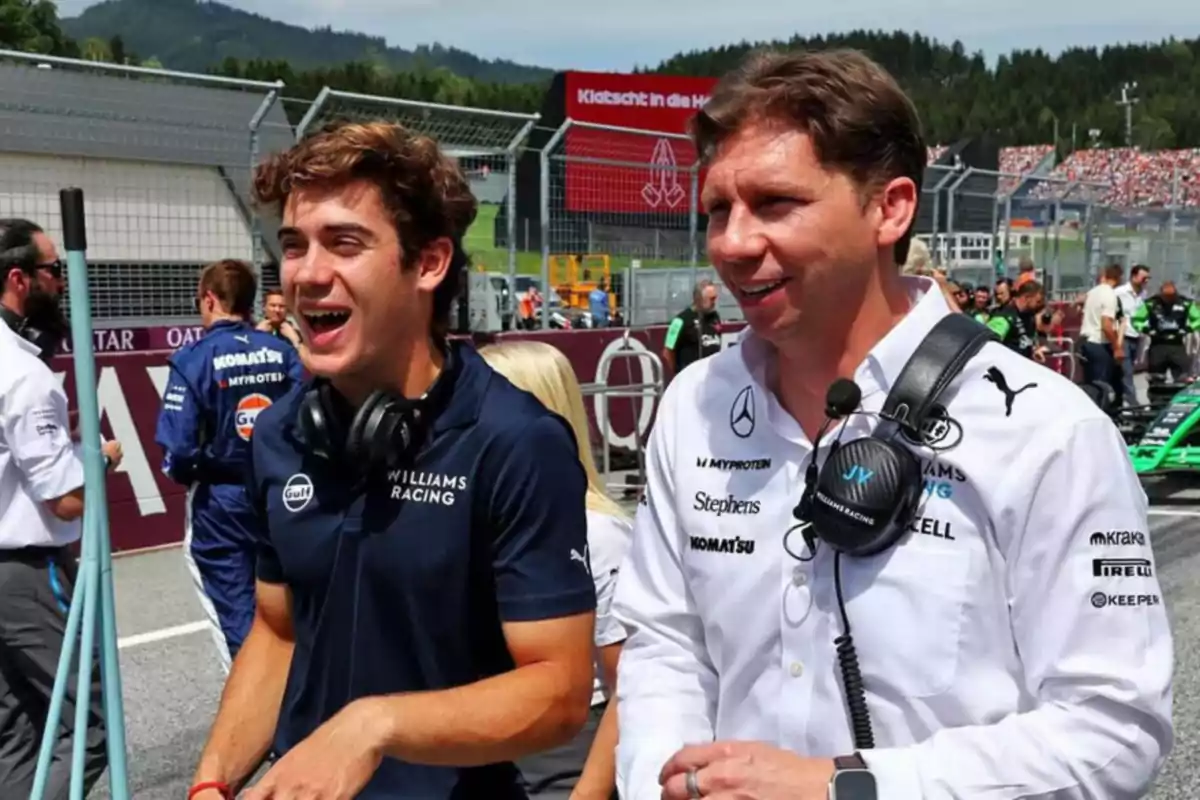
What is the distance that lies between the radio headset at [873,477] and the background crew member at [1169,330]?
16.0 m

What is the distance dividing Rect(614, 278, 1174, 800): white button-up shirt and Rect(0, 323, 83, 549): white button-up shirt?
258cm

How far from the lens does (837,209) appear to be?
5.84 ft

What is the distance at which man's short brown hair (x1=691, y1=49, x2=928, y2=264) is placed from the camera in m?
1.78

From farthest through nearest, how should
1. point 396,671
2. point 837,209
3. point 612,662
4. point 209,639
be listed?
point 209,639, point 612,662, point 396,671, point 837,209

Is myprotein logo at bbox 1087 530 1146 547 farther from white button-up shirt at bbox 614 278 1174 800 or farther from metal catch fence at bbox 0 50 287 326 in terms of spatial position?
metal catch fence at bbox 0 50 287 326

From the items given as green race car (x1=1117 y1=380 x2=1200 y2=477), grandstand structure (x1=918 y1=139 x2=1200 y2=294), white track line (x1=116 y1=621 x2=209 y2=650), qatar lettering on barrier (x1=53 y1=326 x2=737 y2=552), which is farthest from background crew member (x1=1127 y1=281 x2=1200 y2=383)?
white track line (x1=116 y1=621 x2=209 y2=650)

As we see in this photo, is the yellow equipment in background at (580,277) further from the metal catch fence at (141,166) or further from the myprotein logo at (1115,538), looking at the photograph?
the myprotein logo at (1115,538)

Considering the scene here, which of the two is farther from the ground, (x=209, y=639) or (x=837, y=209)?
(x=837, y=209)

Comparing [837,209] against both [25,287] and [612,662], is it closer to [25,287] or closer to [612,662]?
[612,662]

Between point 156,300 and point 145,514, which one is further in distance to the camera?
point 156,300

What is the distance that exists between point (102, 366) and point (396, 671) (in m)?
7.90

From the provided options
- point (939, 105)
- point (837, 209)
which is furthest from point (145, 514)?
point (939, 105)

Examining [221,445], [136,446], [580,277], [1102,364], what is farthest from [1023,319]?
[221,445]

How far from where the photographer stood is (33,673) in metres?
4.05
